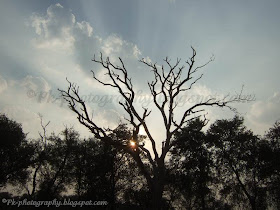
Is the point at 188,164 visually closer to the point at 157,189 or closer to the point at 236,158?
the point at 236,158

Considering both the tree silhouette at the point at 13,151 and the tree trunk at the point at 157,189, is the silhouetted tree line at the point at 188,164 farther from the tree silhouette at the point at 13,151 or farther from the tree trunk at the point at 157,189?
the tree trunk at the point at 157,189

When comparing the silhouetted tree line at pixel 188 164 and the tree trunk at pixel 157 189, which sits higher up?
the silhouetted tree line at pixel 188 164

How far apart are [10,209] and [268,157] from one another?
43.1 m

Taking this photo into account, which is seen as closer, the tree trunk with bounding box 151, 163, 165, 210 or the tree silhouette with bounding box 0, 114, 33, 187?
the tree trunk with bounding box 151, 163, 165, 210

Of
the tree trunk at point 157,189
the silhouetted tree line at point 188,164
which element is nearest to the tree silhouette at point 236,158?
the silhouetted tree line at point 188,164

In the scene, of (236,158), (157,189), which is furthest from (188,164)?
(157,189)

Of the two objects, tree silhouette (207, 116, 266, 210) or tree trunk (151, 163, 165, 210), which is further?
tree silhouette (207, 116, 266, 210)

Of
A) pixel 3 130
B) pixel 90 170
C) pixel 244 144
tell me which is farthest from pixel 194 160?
pixel 3 130

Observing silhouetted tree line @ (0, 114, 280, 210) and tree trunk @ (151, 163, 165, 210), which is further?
silhouetted tree line @ (0, 114, 280, 210)

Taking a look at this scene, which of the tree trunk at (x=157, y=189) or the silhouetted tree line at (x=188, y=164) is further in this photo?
the silhouetted tree line at (x=188, y=164)

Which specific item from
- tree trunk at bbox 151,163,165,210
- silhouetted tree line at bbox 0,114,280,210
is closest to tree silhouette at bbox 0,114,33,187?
silhouetted tree line at bbox 0,114,280,210

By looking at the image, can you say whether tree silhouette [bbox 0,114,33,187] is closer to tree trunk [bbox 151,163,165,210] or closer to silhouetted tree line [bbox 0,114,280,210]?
silhouetted tree line [bbox 0,114,280,210]

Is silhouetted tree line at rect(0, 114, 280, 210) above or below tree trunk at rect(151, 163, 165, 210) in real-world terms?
above

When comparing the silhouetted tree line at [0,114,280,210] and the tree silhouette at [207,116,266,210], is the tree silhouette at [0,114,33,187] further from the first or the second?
the tree silhouette at [207,116,266,210]
